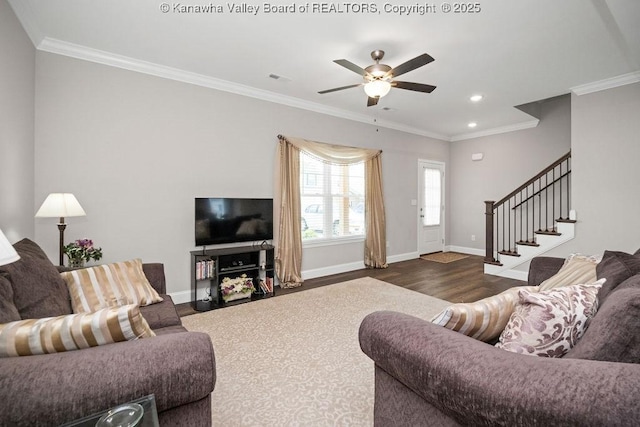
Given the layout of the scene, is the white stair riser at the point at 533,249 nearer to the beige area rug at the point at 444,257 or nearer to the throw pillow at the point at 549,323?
the beige area rug at the point at 444,257

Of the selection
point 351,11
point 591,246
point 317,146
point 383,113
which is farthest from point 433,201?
point 351,11

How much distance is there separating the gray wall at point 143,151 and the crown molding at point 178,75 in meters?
0.07

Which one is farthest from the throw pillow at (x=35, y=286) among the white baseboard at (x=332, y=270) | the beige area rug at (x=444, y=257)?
the beige area rug at (x=444, y=257)

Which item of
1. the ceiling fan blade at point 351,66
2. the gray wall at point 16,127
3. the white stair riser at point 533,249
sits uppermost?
the ceiling fan blade at point 351,66

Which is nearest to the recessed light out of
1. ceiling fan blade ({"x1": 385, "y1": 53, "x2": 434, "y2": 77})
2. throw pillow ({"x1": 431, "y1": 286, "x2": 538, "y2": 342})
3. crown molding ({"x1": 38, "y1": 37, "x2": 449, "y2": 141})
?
crown molding ({"x1": 38, "y1": 37, "x2": 449, "y2": 141})

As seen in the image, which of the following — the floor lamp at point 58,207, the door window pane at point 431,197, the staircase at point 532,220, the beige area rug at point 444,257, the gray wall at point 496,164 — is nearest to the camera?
the floor lamp at point 58,207

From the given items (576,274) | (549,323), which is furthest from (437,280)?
(549,323)

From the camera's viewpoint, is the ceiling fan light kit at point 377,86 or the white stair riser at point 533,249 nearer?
the ceiling fan light kit at point 377,86

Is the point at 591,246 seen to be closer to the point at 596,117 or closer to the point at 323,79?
the point at 596,117

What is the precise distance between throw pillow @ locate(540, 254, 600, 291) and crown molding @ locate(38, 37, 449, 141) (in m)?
3.92

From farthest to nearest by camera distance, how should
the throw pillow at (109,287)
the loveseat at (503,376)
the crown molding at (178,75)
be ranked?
the crown molding at (178,75)
the throw pillow at (109,287)
the loveseat at (503,376)

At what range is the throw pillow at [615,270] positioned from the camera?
51.8 inches

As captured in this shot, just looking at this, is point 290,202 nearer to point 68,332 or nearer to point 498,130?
point 68,332

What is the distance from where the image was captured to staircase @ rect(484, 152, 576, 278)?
4.53 m
